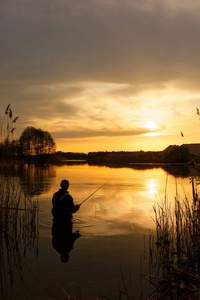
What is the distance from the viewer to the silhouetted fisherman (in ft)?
28.0

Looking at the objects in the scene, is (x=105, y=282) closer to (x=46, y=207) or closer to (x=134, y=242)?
(x=134, y=242)

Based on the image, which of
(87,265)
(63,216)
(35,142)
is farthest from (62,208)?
(35,142)

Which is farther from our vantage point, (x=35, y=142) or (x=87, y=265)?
(x=35, y=142)

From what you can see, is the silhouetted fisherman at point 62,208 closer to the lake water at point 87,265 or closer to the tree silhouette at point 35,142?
the lake water at point 87,265

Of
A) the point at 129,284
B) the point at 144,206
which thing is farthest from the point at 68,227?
the point at 144,206

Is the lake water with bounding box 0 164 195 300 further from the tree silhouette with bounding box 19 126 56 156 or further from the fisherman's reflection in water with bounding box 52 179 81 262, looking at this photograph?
the tree silhouette with bounding box 19 126 56 156

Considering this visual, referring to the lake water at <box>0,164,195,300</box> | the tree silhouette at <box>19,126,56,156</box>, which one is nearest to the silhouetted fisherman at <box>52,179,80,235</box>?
the lake water at <box>0,164,195,300</box>

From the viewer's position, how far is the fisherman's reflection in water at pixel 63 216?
835cm

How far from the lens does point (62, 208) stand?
859 cm

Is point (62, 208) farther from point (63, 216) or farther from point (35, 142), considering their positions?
point (35, 142)

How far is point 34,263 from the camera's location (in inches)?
254

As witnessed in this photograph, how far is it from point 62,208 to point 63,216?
275 mm

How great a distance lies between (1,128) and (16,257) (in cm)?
316

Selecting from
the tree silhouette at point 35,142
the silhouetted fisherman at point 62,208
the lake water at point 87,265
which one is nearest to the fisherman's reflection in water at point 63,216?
the silhouetted fisherman at point 62,208
